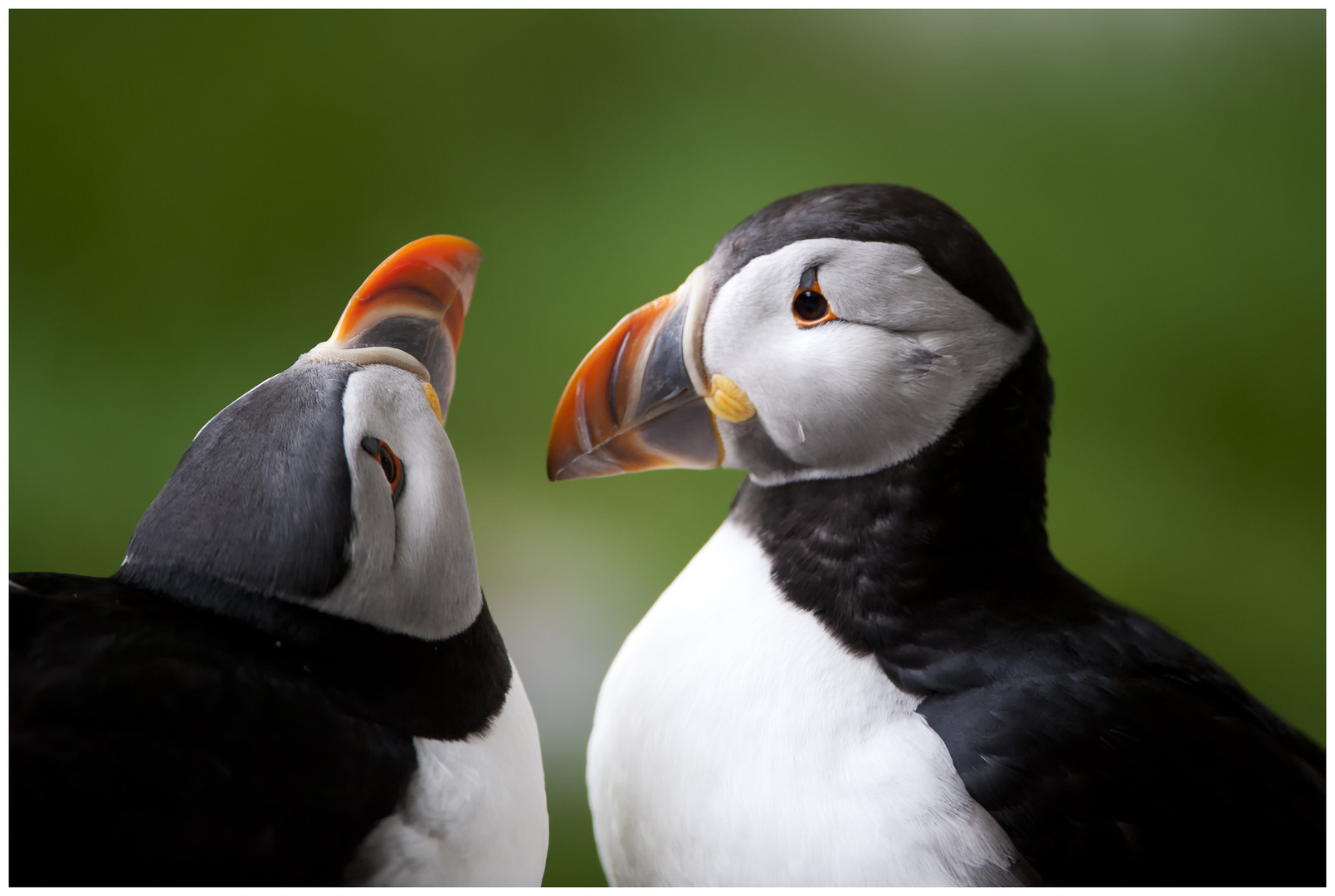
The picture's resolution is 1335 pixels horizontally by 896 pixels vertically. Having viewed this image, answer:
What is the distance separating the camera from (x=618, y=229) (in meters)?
1.35

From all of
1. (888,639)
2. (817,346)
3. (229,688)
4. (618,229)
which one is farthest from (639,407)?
(618,229)

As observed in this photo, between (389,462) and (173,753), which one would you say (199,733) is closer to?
(173,753)

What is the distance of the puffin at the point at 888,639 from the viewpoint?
745 mm

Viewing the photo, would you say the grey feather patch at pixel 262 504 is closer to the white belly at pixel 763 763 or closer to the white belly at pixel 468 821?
the white belly at pixel 468 821

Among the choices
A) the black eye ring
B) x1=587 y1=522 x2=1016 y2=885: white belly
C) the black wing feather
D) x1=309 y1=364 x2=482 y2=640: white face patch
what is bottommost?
x1=587 y1=522 x2=1016 y2=885: white belly

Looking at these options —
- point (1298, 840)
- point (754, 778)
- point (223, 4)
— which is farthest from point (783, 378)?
point (223, 4)

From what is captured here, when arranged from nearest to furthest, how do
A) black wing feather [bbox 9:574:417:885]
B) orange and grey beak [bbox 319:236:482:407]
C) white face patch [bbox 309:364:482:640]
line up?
black wing feather [bbox 9:574:417:885]
white face patch [bbox 309:364:482:640]
orange and grey beak [bbox 319:236:482:407]

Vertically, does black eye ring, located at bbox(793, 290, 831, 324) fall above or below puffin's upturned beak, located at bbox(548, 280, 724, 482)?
above

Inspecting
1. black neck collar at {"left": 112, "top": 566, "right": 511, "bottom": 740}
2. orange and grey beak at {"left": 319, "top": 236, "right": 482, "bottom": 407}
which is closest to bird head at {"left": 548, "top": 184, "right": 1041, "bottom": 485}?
orange and grey beak at {"left": 319, "top": 236, "right": 482, "bottom": 407}

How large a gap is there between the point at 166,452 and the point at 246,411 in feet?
1.78

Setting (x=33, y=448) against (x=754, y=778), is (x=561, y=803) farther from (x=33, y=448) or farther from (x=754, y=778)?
(x=33, y=448)

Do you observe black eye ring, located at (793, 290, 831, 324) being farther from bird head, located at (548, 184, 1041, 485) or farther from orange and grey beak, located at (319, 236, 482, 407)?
orange and grey beak, located at (319, 236, 482, 407)

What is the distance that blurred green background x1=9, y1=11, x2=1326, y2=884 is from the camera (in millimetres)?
1044

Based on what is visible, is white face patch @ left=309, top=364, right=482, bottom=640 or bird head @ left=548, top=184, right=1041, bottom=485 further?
bird head @ left=548, top=184, right=1041, bottom=485
